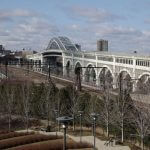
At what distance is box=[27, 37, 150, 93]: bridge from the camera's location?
58978mm

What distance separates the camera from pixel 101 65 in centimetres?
9131

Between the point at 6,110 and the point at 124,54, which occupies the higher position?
the point at 124,54

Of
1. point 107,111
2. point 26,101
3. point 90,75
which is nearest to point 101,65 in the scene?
point 90,75

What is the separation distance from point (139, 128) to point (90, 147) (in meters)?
3.47

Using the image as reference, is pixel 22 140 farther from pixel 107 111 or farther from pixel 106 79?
pixel 106 79

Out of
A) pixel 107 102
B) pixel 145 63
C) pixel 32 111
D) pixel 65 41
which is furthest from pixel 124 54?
pixel 65 41

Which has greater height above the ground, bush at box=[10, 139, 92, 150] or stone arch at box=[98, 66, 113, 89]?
stone arch at box=[98, 66, 113, 89]

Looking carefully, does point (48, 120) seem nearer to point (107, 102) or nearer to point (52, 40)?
point (107, 102)

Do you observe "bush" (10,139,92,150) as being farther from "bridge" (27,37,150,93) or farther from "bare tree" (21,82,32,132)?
"bridge" (27,37,150,93)

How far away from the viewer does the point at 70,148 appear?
24156mm

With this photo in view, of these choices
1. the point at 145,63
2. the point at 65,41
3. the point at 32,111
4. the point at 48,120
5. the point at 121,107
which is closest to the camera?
the point at 121,107

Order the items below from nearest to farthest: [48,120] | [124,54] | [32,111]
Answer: [48,120], [32,111], [124,54]

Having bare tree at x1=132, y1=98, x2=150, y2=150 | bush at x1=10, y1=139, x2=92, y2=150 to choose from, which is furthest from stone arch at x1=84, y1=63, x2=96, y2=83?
bush at x1=10, y1=139, x2=92, y2=150

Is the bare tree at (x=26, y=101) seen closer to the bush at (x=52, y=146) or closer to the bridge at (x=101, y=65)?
the bridge at (x=101, y=65)
